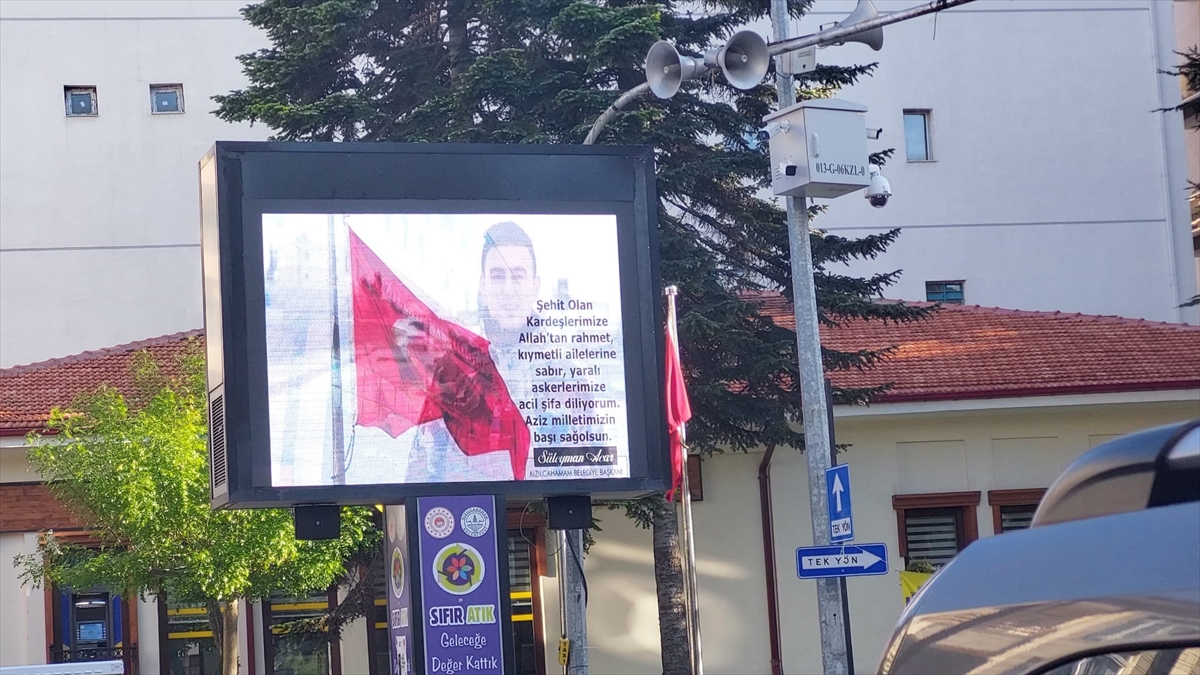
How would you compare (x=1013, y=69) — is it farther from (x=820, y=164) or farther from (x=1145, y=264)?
(x=820, y=164)

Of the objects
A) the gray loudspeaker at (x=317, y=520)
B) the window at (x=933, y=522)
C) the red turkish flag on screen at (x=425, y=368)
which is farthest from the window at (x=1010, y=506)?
the gray loudspeaker at (x=317, y=520)

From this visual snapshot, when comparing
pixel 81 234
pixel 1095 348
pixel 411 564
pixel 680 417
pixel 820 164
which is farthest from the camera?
pixel 81 234

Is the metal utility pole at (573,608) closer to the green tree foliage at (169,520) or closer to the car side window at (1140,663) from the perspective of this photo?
the green tree foliage at (169,520)

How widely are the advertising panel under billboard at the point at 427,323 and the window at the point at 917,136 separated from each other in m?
24.0

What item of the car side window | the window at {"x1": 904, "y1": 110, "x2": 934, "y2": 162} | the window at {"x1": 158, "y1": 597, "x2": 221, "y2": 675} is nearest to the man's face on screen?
the car side window

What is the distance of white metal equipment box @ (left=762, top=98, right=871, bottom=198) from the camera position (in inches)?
563

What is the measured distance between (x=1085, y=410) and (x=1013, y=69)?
13.6m

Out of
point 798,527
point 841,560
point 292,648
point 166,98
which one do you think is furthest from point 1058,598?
point 166,98

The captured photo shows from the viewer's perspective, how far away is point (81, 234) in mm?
33562

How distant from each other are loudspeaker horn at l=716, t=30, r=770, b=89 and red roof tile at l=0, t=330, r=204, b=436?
1262cm

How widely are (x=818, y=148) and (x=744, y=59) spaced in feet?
3.37

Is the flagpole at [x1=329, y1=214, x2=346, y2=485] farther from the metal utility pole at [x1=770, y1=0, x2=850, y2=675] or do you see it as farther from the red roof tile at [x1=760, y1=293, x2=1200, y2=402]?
the red roof tile at [x1=760, y1=293, x2=1200, y2=402]

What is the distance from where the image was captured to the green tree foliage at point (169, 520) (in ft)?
62.7

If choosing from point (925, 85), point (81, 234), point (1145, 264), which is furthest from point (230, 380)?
point (1145, 264)
